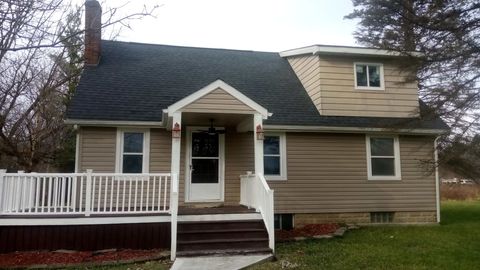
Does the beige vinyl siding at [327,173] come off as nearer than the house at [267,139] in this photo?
No

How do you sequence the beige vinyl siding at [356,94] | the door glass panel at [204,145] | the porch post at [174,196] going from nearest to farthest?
the porch post at [174,196]
the door glass panel at [204,145]
the beige vinyl siding at [356,94]

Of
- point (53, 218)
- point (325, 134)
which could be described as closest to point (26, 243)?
point (53, 218)

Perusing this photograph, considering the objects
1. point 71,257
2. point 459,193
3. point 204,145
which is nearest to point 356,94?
point 204,145

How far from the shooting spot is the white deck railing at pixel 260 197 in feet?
25.4

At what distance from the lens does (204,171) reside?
1066 centimetres

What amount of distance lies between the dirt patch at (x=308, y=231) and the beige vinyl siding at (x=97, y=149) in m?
4.50

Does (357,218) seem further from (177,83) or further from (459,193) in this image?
(459,193)

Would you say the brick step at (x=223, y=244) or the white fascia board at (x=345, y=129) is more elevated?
the white fascia board at (x=345, y=129)

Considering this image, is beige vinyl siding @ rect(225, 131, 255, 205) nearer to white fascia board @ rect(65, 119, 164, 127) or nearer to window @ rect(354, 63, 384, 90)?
white fascia board @ rect(65, 119, 164, 127)

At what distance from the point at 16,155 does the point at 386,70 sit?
1432 centimetres

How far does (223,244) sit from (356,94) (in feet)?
21.1

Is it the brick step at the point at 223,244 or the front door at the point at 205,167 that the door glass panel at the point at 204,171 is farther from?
the brick step at the point at 223,244

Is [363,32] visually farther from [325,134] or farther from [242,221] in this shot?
[242,221]

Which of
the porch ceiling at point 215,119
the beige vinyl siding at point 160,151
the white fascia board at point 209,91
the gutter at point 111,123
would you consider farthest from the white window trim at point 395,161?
the gutter at point 111,123
